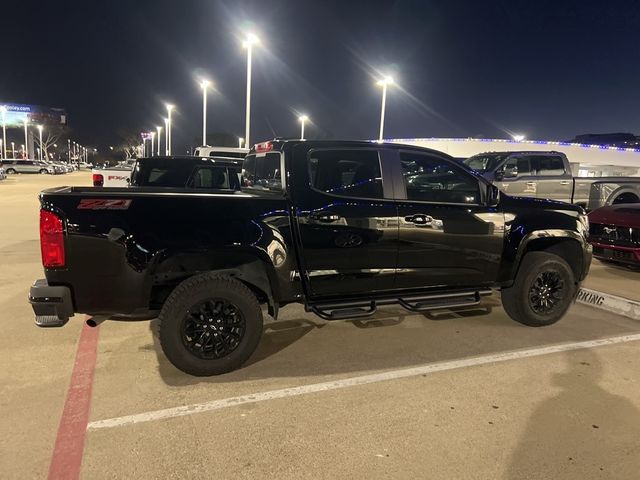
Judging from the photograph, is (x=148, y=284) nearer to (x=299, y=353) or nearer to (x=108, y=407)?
(x=108, y=407)

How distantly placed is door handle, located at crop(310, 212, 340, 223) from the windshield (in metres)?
8.91

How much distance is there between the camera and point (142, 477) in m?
2.77

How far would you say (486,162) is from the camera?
12836 mm

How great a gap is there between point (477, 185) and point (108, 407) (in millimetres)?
3874

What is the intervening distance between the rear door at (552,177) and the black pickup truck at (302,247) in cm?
734

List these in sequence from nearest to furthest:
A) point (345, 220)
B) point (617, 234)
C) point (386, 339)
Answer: point (345, 220)
point (386, 339)
point (617, 234)

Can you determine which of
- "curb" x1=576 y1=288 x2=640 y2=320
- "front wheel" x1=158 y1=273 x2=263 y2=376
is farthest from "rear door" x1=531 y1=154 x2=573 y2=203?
"front wheel" x1=158 y1=273 x2=263 y2=376

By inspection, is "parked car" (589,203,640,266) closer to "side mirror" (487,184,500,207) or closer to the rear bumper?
"side mirror" (487,184,500,207)

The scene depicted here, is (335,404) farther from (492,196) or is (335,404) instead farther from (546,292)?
(546,292)

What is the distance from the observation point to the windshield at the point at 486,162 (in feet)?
40.3

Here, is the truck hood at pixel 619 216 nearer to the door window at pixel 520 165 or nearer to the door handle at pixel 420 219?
the door window at pixel 520 165

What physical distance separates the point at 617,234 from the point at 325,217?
5.92m

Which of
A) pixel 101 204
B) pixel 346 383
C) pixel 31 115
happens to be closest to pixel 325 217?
pixel 346 383

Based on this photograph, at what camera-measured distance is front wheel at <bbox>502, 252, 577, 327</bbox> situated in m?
5.35
